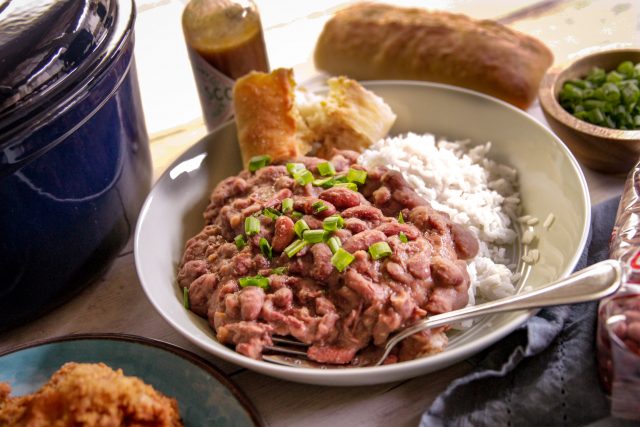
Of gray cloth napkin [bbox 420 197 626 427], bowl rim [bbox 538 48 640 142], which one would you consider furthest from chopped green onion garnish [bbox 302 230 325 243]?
bowl rim [bbox 538 48 640 142]

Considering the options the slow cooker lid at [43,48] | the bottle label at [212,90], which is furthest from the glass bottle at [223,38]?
the slow cooker lid at [43,48]

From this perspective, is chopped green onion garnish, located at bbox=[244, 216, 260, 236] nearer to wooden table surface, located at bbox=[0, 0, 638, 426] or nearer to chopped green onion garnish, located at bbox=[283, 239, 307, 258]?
chopped green onion garnish, located at bbox=[283, 239, 307, 258]

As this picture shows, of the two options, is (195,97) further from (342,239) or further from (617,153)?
(617,153)

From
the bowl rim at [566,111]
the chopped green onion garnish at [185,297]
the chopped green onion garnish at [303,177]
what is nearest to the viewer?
the chopped green onion garnish at [185,297]

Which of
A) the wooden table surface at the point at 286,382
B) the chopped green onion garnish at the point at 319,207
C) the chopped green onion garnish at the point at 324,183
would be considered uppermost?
the chopped green onion garnish at the point at 319,207

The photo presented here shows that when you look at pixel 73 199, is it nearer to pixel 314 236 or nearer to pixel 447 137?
pixel 314 236

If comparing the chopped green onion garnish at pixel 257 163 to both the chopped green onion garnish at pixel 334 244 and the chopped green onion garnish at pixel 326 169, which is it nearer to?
the chopped green onion garnish at pixel 326 169
